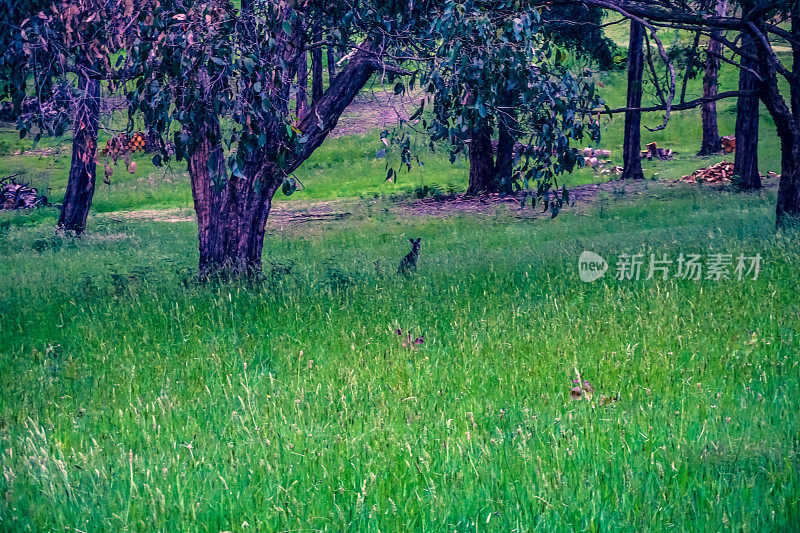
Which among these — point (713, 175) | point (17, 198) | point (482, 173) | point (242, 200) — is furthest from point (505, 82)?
point (17, 198)

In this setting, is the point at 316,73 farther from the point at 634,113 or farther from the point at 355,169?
the point at 355,169

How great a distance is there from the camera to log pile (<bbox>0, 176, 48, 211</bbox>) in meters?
28.2

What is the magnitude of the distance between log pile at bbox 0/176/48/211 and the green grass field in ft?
64.6

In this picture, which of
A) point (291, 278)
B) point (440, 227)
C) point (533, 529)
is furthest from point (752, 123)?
point (533, 529)

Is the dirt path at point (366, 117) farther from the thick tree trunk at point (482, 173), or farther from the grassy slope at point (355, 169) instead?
the thick tree trunk at point (482, 173)

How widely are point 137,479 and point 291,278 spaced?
269 inches

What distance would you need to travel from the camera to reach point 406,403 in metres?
5.18

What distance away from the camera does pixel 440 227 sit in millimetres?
19594

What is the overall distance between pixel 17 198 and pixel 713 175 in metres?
27.1

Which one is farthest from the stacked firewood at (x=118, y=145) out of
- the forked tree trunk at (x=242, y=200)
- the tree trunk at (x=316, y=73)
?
the tree trunk at (x=316, y=73)

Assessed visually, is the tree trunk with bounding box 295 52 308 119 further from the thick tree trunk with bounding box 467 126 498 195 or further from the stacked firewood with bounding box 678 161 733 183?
the stacked firewood with bounding box 678 161 733 183

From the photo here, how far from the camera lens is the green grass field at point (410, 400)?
3.70 m

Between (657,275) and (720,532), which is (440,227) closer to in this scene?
(657,275)

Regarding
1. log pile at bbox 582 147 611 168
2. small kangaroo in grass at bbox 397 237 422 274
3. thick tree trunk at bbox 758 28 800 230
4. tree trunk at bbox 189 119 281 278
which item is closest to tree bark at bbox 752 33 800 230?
thick tree trunk at bbox 758 28 800 230
